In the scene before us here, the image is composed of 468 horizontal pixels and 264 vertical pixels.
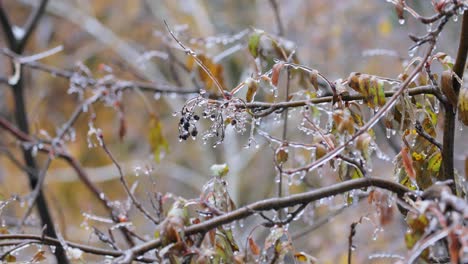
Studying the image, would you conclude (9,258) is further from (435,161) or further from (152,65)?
(152,65)

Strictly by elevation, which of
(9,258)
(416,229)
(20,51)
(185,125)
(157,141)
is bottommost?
(416,229)

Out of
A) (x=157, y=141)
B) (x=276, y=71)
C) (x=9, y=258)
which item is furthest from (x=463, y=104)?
(x=157, y=141)

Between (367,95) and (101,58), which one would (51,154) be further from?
(101,58)

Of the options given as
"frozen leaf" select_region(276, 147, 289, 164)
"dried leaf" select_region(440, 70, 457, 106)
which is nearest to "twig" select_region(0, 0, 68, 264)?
"frozen leaf" select_region(276, 147, 289, 164)

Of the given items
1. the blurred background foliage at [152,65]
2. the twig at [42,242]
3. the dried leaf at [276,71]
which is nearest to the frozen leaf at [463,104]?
the dried leaf at [276,71]

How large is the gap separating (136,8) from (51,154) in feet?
14.3

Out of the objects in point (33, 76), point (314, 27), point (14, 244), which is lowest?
point (14, 244)

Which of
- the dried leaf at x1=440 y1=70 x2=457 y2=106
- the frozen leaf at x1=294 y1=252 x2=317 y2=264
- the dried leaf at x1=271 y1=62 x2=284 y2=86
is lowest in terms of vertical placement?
the frozen leaf at x1=294 y1=252 x2=317 y2=264

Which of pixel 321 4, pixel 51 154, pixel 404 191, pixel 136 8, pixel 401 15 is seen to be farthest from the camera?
pixel 136 8

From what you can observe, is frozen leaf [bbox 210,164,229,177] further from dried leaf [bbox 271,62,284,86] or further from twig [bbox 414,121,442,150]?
twig [bbox 414,121,442,150]

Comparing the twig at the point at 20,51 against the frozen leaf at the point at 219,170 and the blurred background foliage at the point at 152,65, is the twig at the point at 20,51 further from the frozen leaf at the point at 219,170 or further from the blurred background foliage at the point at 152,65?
the blurred background foliage at the point at 152,65

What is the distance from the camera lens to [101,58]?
5.82 metres

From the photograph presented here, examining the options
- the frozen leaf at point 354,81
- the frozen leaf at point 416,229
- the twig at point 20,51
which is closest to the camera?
the frozen leaf at point 416,229

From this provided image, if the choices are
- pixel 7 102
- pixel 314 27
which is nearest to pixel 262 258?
pixel 314 27
